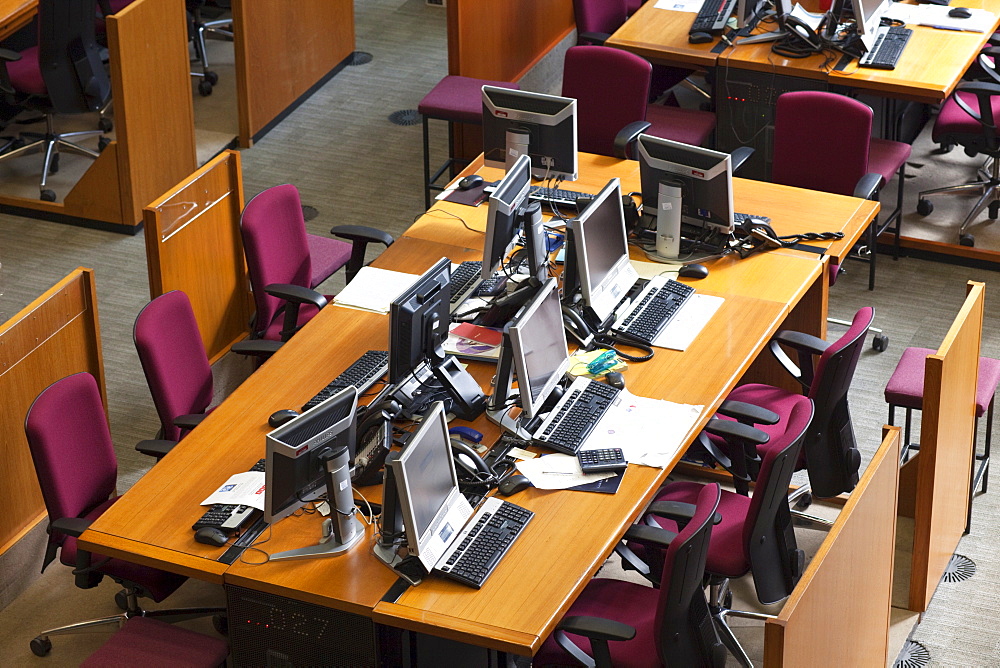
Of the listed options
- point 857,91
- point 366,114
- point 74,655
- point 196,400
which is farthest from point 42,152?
point 857,91

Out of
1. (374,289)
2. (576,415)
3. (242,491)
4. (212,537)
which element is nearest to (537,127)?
(374,289)

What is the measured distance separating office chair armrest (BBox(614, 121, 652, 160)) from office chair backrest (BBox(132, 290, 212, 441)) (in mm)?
2455

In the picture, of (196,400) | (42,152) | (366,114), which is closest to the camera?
(196,400)

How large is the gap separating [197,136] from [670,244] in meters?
3.61

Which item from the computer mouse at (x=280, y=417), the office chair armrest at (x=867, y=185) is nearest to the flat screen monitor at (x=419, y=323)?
the computer mouse at (x=280, y=417)

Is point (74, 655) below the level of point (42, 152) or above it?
below

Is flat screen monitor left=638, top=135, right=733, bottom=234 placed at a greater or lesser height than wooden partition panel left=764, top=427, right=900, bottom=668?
greater

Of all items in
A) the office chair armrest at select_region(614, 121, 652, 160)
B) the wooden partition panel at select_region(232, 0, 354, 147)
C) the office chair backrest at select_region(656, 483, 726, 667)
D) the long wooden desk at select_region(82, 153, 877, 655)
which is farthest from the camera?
the wooden partition panel at select_region(232, 0, 354, 147)

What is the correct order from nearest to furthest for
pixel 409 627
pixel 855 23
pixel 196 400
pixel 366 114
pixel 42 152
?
1. pixel 409 627
2. pixel 196 400
3. pixel 855 23
4. pixel 42 152
5. pixel 366 114

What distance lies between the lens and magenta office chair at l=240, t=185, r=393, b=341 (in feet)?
18.6

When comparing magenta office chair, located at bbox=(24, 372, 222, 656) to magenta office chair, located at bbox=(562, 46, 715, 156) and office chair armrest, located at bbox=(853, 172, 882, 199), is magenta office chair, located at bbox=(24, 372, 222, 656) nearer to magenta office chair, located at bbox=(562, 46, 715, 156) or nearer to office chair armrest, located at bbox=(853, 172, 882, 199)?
magenta office chair, located at bbox=(562, 46, 715, 156)

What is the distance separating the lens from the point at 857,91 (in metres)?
7.25

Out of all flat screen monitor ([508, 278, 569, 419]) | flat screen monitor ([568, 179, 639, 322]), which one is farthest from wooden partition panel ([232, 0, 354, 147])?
flat screen monitor ([508, 278, 569, 419])

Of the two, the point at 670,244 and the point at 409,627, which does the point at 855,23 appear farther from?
the point at 409,627
